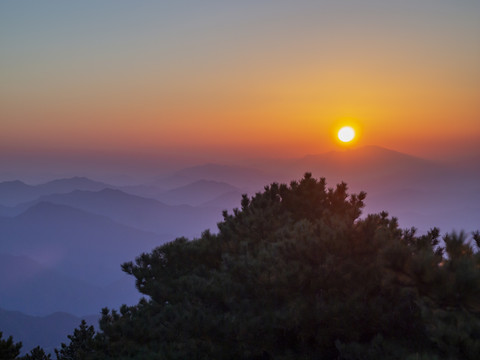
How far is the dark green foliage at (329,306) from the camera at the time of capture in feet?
17.8

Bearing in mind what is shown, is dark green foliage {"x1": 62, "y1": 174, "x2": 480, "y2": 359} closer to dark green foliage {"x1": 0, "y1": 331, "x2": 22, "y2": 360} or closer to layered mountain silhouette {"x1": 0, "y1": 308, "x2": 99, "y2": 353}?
dark green foliage {"x1": 0, "y1": 331, "x2": 22, "y2": 360}

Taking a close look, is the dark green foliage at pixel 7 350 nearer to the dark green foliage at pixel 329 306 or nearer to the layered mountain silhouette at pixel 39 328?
the dark green foliage at pixel 329 306

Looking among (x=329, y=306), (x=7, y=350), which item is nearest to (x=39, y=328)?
(x=7, y=350)

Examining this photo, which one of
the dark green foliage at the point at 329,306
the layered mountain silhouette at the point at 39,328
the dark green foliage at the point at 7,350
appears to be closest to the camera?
the dark green foliage at the point at 329,306

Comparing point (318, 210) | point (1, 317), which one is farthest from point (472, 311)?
point (1, 317)

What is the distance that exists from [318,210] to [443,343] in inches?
416

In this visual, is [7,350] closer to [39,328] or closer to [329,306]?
[329,306]

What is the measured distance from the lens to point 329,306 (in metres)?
7.69

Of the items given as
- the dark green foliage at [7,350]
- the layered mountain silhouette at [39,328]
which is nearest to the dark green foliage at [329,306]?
the dark green foliage at [7,350]

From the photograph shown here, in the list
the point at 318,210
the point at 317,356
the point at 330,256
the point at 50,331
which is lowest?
the point at 50,331

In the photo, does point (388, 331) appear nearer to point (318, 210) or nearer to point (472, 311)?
point (472, 311)

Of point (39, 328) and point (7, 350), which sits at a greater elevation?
point (7, 350)

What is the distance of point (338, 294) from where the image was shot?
808cm

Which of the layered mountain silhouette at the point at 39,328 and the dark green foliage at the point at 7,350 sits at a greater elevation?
the dark green foliage at the point at 7,350
